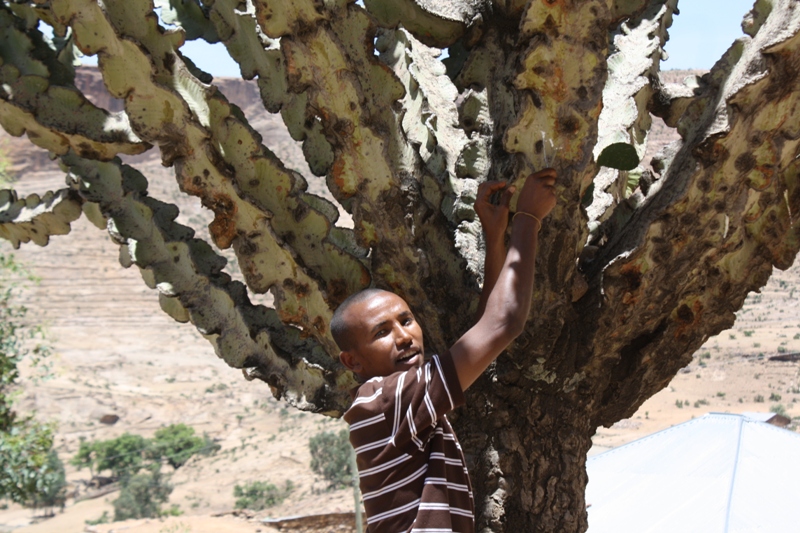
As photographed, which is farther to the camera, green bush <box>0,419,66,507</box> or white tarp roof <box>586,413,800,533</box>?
green bush <box>0,419,66,507</box>

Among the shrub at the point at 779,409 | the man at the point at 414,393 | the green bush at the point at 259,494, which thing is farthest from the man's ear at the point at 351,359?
the green bush at the point at 259,494

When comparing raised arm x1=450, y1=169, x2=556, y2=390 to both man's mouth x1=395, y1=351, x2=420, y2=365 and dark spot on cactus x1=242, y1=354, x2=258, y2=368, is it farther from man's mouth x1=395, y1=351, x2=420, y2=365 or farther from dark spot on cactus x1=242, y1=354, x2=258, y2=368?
dark spot on cactus x1=242, y1=354, x2=258, y2=368

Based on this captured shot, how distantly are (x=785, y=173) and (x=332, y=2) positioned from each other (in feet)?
5.20

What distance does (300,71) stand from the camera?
2.34 metres

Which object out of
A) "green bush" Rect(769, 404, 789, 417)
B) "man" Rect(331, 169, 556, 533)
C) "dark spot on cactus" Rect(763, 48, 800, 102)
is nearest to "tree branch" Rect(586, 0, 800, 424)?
"dark spot on cactus" Rect(763, 48, 800, 102)

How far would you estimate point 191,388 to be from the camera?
38.3m

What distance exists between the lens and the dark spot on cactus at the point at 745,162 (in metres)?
2.38

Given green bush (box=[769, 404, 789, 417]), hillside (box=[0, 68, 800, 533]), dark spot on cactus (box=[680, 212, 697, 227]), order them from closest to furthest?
dark spot on cactus (box=[680, 212, 697, 227])
green bush (box=[769, 404, 789, 417])
hillside (box=[0, 68, 800, 533])

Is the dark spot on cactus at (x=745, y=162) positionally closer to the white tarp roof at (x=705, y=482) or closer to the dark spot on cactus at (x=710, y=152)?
the dark spot on cactus at (x=710, y=152)

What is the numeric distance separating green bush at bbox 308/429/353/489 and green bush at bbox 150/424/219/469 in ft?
18.5

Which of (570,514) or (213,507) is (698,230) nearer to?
(570,514)

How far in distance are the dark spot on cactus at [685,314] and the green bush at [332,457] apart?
67.2 ft

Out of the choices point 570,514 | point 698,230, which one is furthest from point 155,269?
point 698,230

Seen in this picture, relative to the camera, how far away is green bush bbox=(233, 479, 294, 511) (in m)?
22.0
